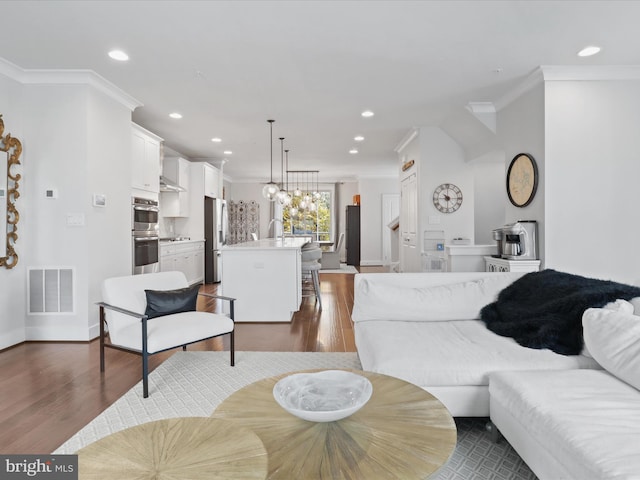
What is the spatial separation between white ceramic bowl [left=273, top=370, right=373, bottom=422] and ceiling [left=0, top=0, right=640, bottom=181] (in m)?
2.46

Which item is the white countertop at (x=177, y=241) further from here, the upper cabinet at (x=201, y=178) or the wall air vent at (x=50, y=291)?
the wall air vent at (x=50, y=291)

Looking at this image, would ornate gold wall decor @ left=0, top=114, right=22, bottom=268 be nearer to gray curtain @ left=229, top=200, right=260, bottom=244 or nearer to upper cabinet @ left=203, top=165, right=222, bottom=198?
upper cabinet @ left=203, top=165, right=222, bottom=198

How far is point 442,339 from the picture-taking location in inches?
89.6

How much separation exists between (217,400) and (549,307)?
2.13 metres

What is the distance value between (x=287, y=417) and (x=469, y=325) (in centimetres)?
172

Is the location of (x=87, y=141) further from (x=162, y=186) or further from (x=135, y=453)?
(x=135, y=453)

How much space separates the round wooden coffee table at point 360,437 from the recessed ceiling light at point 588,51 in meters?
3.56

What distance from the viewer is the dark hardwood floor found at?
2.12 metres

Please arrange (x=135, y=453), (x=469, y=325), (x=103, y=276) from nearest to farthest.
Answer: (x=135, y=453), (x=469, y=325), (x=103, y=276)

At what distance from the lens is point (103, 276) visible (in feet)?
13.5

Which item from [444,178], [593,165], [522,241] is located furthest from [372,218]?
[593,165]

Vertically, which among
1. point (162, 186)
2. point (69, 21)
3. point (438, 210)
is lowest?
point (438, 210)

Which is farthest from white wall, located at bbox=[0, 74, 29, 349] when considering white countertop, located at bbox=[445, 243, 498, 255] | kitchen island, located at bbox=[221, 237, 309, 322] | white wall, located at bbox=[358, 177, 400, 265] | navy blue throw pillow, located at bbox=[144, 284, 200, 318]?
white wall, located at bbox=[358, 177, 400, 265]

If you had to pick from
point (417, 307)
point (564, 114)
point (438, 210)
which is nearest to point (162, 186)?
point (438, 210)
